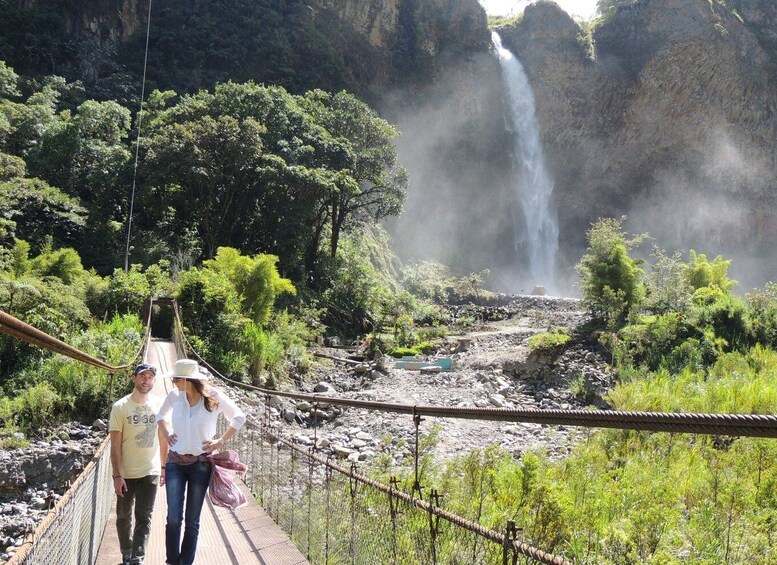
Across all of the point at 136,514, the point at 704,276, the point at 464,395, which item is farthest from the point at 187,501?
the point at 704,276

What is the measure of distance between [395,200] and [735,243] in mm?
25577

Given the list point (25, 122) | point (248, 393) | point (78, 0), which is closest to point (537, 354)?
point (248, 393)

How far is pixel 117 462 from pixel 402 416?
626cm

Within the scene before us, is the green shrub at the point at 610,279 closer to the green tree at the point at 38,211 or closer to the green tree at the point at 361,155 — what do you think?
the green tree at the point at 361,155

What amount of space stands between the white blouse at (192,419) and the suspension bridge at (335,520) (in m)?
0.43

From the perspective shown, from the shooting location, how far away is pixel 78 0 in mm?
25203

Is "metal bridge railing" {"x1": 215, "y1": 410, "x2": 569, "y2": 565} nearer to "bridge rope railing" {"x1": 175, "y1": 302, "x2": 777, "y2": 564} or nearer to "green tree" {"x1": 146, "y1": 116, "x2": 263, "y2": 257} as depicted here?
"bridge rope railing" {"x1": 175, "y1": 302, "x2": 777, "y2": 564}

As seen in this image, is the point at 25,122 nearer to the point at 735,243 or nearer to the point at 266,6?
the point at 266,6

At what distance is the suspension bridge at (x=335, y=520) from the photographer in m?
1.19

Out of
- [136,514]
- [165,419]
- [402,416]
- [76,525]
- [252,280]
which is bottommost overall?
[402,416]

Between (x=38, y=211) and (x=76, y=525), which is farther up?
(x=38, y=211)

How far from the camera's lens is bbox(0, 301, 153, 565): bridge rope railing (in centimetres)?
138

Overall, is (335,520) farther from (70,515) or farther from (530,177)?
(530,177)

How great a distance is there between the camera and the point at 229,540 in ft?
10.7
